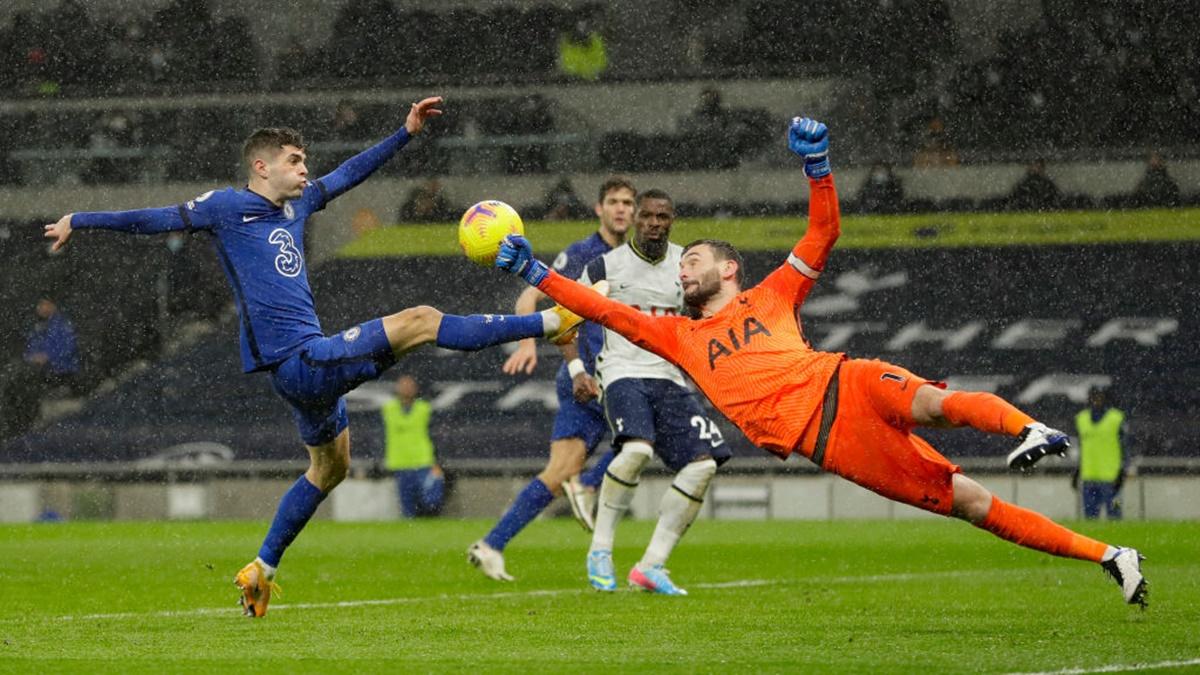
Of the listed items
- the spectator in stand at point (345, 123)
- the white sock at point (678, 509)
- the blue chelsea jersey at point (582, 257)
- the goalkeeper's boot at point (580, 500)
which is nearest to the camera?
the white sock at point (678, 509)

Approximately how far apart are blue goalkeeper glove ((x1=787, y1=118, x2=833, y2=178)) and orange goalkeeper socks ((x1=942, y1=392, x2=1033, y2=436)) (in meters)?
1.02

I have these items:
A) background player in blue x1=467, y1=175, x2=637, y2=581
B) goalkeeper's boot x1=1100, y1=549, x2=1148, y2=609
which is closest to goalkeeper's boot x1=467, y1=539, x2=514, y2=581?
background player in blue x1=467, y1=175, x2=637, y2=581

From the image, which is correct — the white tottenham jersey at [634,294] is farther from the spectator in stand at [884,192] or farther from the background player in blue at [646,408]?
the spectator in stand at [884,192]

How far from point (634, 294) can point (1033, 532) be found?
329cm

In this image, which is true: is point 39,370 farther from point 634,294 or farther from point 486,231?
point 486,231

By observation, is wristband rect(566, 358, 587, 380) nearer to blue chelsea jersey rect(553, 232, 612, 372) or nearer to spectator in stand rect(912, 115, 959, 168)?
blue chelsea jersey rect(553, 232, 612, 372)

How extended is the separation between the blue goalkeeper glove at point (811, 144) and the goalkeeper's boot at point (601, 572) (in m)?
2.98

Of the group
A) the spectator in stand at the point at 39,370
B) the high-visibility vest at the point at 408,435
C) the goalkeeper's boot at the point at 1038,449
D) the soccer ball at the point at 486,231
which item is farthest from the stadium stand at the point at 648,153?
the goalkeeper's boot at the point at 1038,449

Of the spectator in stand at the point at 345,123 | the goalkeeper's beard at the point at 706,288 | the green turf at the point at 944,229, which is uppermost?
the spectator in stand at the point at 345,123

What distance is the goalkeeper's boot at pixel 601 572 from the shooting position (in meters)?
9.09

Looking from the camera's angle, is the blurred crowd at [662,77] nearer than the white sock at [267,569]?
No

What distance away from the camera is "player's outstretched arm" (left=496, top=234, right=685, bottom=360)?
667 cm

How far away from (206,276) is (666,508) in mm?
19262

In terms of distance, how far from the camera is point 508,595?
8914mm
